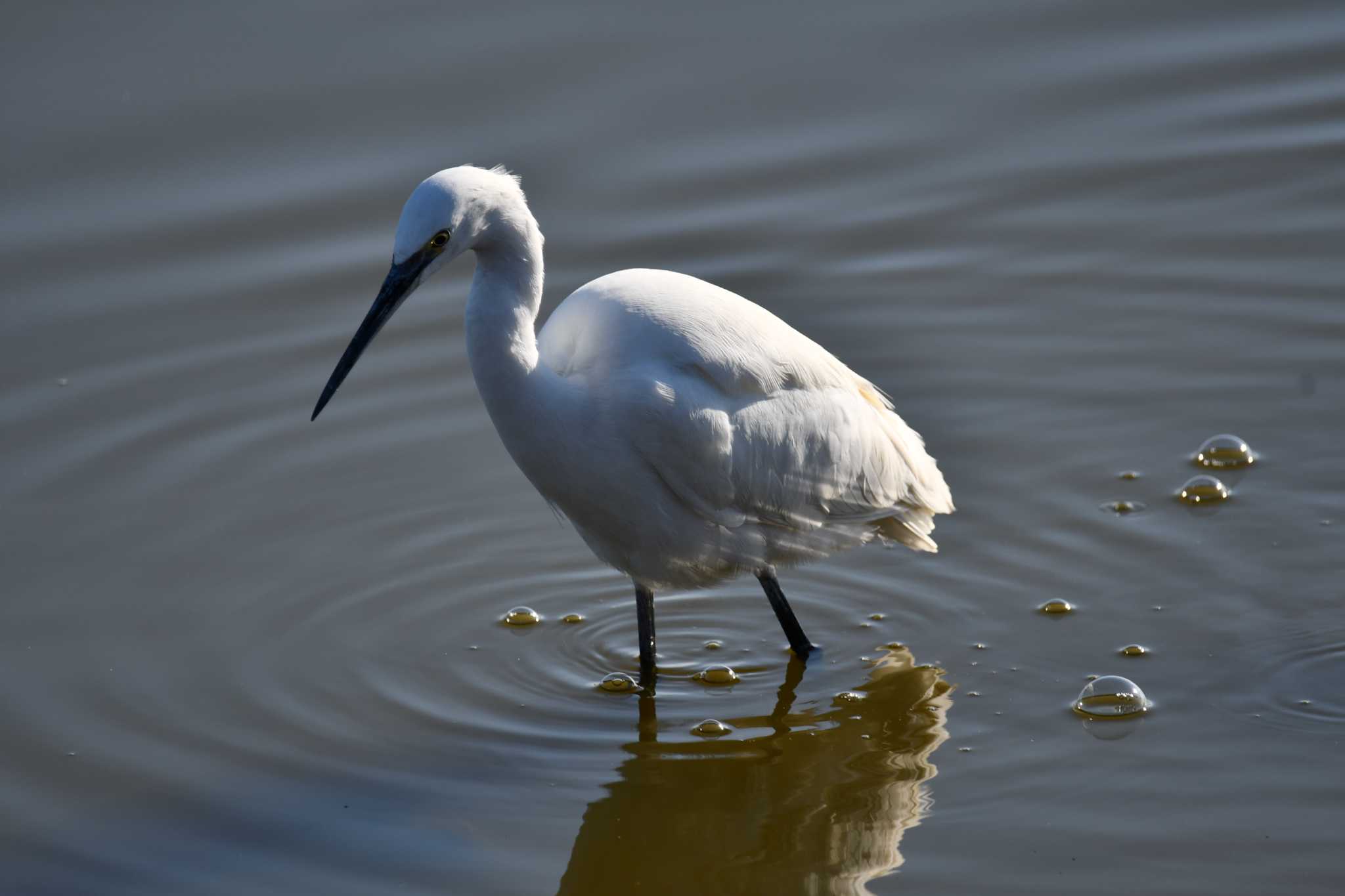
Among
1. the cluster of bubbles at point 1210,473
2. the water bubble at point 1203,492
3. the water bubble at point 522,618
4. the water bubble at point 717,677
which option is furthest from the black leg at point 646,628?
the water bubble at point 1203,492

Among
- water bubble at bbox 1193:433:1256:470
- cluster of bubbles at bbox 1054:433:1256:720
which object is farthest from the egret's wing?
water bubble at bbox 1193:433:1256:470

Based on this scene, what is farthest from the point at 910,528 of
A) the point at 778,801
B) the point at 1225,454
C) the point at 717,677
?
the point at 1225,454

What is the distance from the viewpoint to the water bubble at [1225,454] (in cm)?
615

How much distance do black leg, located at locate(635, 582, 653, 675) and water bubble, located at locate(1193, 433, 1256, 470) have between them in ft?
7.18

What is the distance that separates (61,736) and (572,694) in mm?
1469

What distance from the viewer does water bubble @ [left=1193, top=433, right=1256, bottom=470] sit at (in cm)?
615

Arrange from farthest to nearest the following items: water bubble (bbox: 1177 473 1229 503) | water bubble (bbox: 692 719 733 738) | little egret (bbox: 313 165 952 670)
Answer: water bubble (bbox: 1177 473 1229 503), water bubble (bbox: 692 719 733 738), little egret (bbox: 313 165 952 670)

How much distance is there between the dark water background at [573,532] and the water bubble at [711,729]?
0.05 metres

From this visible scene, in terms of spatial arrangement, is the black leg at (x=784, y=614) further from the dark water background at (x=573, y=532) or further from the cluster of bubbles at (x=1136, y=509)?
the cluster of bubbles at (x=1136, y=509)

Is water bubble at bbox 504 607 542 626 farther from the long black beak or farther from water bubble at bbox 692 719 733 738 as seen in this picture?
the long black beak

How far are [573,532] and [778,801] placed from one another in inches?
67.3

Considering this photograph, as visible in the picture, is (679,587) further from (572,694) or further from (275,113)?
(275,113)

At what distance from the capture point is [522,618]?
5543 millimetres

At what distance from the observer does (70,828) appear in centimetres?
462
